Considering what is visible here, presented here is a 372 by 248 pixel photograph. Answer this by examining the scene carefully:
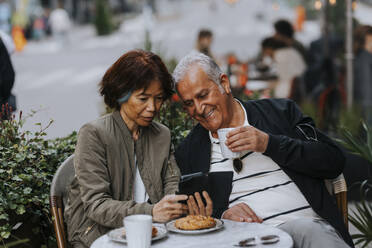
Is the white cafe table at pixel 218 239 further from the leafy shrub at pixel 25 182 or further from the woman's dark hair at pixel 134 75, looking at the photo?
the leafy shrub at pixel 25 182

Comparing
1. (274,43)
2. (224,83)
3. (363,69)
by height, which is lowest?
(363,69)

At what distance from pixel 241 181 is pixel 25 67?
62.2 feet

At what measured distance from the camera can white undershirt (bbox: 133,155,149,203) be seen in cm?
281

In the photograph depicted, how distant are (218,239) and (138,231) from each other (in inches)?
15.7

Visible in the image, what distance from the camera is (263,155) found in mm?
2867

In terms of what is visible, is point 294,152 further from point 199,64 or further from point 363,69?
point 363,69

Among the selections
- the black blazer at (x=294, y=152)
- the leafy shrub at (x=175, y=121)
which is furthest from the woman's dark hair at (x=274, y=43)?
the black blazer at (x=294, y=152)

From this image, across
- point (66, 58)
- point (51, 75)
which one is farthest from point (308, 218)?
point (66, 58)

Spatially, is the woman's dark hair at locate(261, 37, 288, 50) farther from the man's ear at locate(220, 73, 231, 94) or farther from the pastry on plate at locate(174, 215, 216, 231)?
the pastry on plate at locate(174, 215, 216, 231)

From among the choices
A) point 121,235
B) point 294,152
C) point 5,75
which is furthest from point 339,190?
point 5,75

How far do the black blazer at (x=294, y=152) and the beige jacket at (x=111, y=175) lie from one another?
15 cm

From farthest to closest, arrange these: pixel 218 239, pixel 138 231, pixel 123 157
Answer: pixel 123 157 < pixel 218 239 < pixel 138 231

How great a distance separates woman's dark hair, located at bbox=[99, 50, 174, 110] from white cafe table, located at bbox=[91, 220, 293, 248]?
75 centimetres

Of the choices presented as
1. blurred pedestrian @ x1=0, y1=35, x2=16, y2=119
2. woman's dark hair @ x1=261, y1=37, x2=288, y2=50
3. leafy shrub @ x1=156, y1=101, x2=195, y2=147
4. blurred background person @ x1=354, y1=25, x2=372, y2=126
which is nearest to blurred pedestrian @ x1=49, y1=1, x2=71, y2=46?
woman's dark hair @ x1=261, y1=37, x2=288, y2=50
